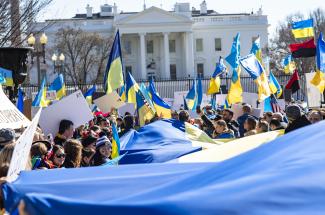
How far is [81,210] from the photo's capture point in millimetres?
2506

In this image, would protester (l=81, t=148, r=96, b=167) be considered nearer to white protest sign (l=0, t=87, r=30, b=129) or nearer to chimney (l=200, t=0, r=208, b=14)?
white protest sign (l=0, t=87, r=30, b=129)

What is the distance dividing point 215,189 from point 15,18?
64.6ft

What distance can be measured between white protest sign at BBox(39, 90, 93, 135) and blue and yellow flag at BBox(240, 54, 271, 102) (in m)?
7.18

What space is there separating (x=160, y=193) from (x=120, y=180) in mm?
503

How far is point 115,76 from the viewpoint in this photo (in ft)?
48.7

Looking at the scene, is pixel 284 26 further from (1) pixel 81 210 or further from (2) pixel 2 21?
(1) pixel 81 210

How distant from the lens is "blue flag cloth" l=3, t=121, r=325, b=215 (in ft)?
7.67

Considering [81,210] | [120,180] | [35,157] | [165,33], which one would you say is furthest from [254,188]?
[165,33]

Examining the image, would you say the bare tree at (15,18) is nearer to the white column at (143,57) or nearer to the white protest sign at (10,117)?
the white protest sign at (10,117)

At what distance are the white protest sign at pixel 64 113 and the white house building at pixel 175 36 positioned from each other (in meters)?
79.0

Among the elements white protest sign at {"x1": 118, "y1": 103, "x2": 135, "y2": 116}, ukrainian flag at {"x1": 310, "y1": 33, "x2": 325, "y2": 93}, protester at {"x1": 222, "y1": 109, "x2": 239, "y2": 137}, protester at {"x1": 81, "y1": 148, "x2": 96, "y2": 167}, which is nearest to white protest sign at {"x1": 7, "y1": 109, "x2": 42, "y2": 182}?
protester at {"x1": 81, "y1": 148, "x2": 96, "y2": 167}

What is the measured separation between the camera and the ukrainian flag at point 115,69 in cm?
1478

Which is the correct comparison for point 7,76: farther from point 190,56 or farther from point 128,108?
point 190,56

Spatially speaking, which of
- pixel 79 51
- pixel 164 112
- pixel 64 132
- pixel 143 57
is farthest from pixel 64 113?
pixel 143 57
